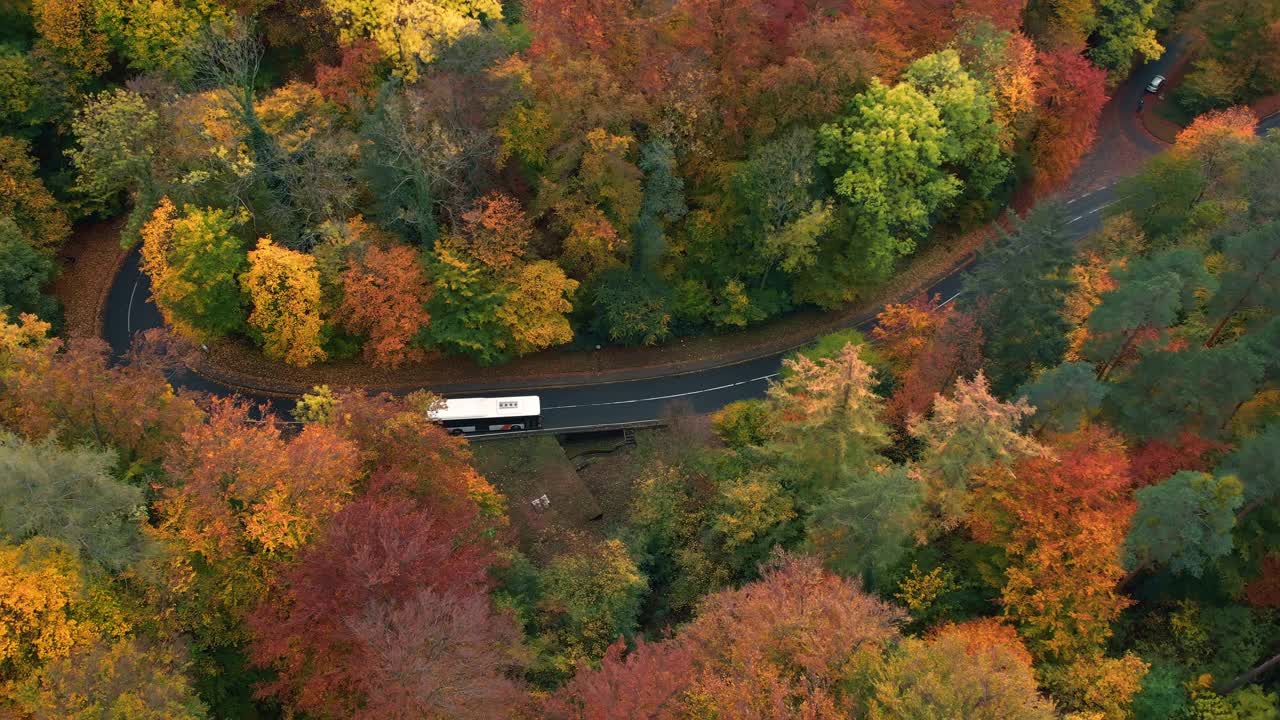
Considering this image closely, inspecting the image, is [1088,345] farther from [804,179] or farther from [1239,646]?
[804,179]

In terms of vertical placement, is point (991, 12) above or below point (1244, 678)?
above

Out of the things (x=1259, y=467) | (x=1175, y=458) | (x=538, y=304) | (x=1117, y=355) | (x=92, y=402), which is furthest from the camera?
→ (x=538, y=304)

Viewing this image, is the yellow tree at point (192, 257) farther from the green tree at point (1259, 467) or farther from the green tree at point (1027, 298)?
the green tree at point (1259, 467)

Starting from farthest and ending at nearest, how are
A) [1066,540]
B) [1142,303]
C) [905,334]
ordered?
[905,334], [1142,303], [1066,540]

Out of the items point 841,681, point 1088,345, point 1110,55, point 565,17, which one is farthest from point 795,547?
point 1110,55

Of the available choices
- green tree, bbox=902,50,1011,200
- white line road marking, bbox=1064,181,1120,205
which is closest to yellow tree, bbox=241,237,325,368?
green tree, bbox=902,50,1011,200

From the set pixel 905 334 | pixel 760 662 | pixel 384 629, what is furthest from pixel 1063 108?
pixel 384 629

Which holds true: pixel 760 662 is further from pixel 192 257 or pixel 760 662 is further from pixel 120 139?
pixel 120 139
